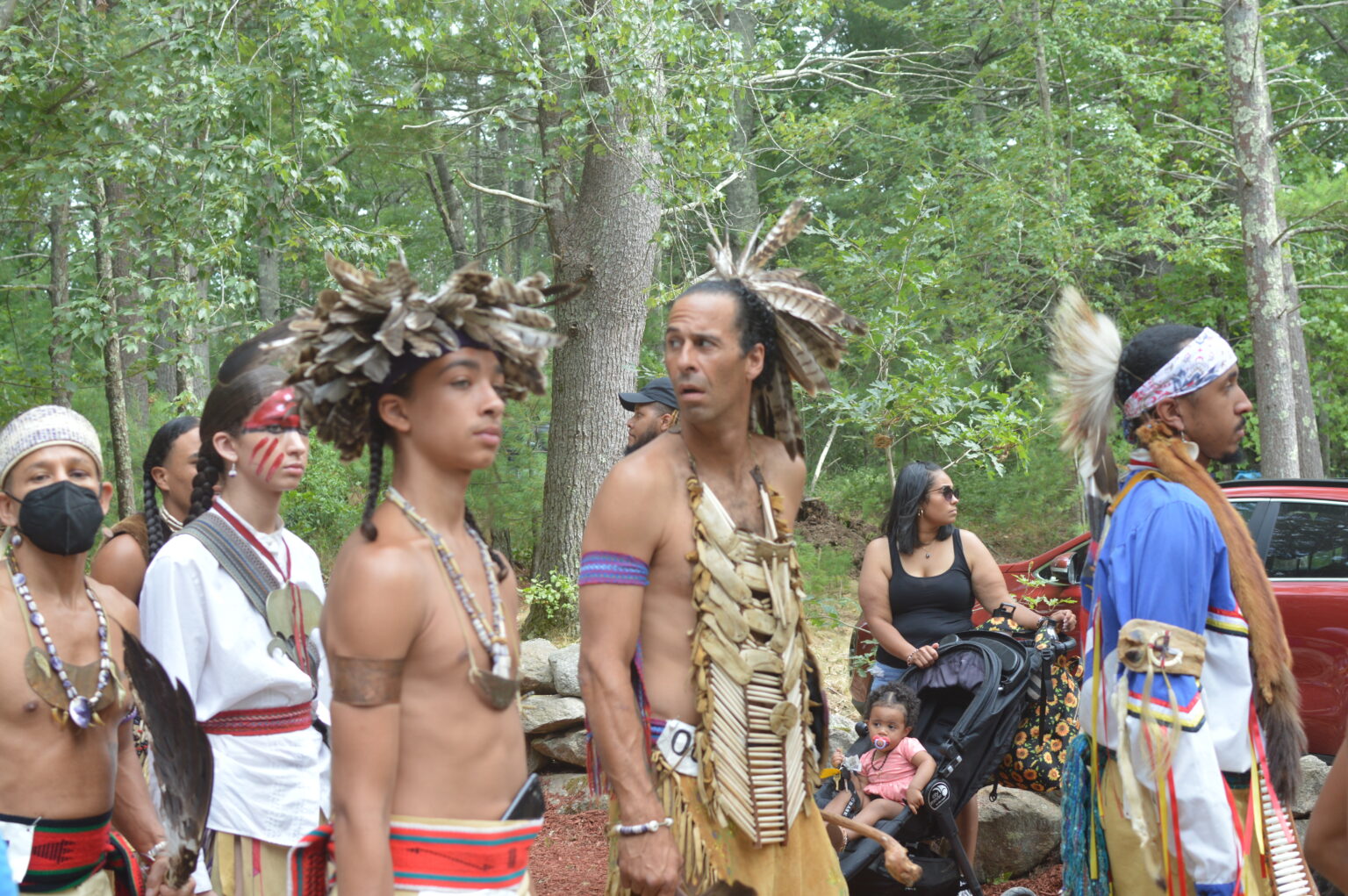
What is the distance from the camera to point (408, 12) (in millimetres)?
9406

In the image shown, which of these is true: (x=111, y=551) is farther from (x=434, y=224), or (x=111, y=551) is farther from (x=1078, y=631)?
(x=434, y=224)

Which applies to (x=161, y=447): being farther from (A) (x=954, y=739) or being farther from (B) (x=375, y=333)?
(A) (x=954, y=739)

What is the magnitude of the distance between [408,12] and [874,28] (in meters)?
14.5

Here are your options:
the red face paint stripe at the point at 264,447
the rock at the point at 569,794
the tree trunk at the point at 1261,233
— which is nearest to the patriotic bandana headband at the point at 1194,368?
the red face paint stripe at the point at 264,447

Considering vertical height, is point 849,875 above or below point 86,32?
below

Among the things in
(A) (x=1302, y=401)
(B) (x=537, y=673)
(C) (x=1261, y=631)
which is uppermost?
(A) (x=1302, y=401)

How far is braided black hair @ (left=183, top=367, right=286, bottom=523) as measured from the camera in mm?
3484

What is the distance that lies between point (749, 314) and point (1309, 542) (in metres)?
4.99

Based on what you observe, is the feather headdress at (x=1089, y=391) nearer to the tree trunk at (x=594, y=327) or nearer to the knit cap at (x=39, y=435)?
the knit cap at (x=39, y=435)

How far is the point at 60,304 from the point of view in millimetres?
11539

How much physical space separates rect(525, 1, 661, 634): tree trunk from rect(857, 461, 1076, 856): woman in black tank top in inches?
155

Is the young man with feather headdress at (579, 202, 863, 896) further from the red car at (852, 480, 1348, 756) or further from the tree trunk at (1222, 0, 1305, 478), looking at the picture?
→ the tree trunk at (1222, 0, 1305, 478)

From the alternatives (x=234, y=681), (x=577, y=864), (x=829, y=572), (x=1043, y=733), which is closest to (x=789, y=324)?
(x=234, y=681)

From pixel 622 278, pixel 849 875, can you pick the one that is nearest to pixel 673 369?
pixel 849 875
